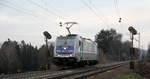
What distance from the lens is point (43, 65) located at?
40594mm

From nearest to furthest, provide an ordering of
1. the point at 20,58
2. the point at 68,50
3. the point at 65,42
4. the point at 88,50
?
1. the point at 68,50
2. the point at 65,42
3. the point at 20,58
4. the point at 88,50

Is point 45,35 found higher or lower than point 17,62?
higher

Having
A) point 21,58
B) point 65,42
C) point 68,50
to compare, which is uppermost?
point 65,42

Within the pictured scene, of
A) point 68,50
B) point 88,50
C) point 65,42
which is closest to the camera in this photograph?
point 68,50

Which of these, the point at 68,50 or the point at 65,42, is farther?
the point at 65,42

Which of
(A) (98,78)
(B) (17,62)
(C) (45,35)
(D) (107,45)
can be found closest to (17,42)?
(B) (17,62)

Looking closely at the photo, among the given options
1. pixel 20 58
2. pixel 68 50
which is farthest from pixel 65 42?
pixel 20 58

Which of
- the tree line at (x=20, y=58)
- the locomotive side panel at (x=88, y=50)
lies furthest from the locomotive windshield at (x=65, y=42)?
the tree line at (x=20, y=58)

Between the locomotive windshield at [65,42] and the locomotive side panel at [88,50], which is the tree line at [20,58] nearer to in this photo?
the locomotive windshield at [65,42]

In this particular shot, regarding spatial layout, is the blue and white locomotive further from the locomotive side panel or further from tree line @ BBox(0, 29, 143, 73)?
tree line @ BBox(0, 29, 143, 73)

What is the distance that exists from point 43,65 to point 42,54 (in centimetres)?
492

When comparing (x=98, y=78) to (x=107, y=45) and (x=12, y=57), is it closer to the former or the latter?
(x=12, y=57)

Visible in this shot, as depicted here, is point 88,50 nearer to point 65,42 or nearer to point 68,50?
point 65,42

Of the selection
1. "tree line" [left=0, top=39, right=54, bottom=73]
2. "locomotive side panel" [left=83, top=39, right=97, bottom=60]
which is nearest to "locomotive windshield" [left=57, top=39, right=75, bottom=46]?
"locomotive side panel" [left=83, top=39, right=97, bottom=60]
